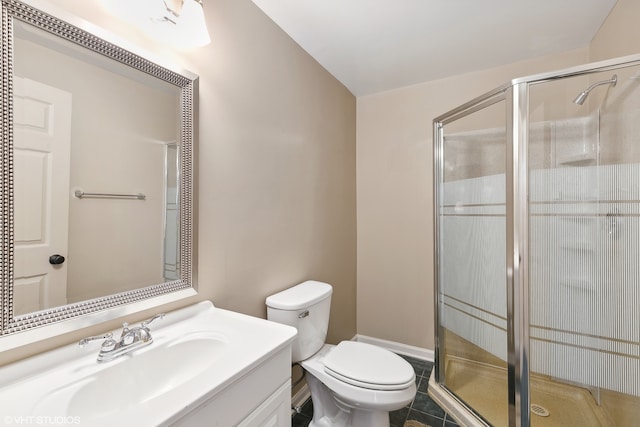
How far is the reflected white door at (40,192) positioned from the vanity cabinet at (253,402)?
546 mm

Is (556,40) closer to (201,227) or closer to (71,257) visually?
(201,227)

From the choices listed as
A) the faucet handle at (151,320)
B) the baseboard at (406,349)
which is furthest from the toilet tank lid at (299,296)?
the baseboard at (406,349)

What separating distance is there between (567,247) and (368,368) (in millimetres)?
1122

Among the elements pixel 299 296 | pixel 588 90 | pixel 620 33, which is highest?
pixel 620 33

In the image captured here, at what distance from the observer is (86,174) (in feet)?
2.94

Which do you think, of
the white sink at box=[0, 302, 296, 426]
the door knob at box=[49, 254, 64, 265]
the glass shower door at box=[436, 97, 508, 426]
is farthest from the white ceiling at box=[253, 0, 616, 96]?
the white sink at box=[0, 302, 296, 426]

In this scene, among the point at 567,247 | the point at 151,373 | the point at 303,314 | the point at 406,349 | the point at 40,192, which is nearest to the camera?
the point at 40,192

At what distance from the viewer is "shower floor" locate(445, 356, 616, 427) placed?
4.49 feet

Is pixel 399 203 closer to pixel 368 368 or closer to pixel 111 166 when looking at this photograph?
pixel 368 368

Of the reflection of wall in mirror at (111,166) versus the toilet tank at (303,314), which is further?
the toilet tank at (303,314)

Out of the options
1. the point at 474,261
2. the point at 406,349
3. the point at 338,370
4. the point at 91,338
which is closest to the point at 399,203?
the point at 474,261

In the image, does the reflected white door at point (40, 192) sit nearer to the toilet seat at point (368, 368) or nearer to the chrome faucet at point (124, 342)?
the chrome faucet at point (124, 342)

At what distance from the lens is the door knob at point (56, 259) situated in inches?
32.6

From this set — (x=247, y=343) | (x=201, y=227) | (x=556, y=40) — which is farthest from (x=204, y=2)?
(x=556, y=40)
